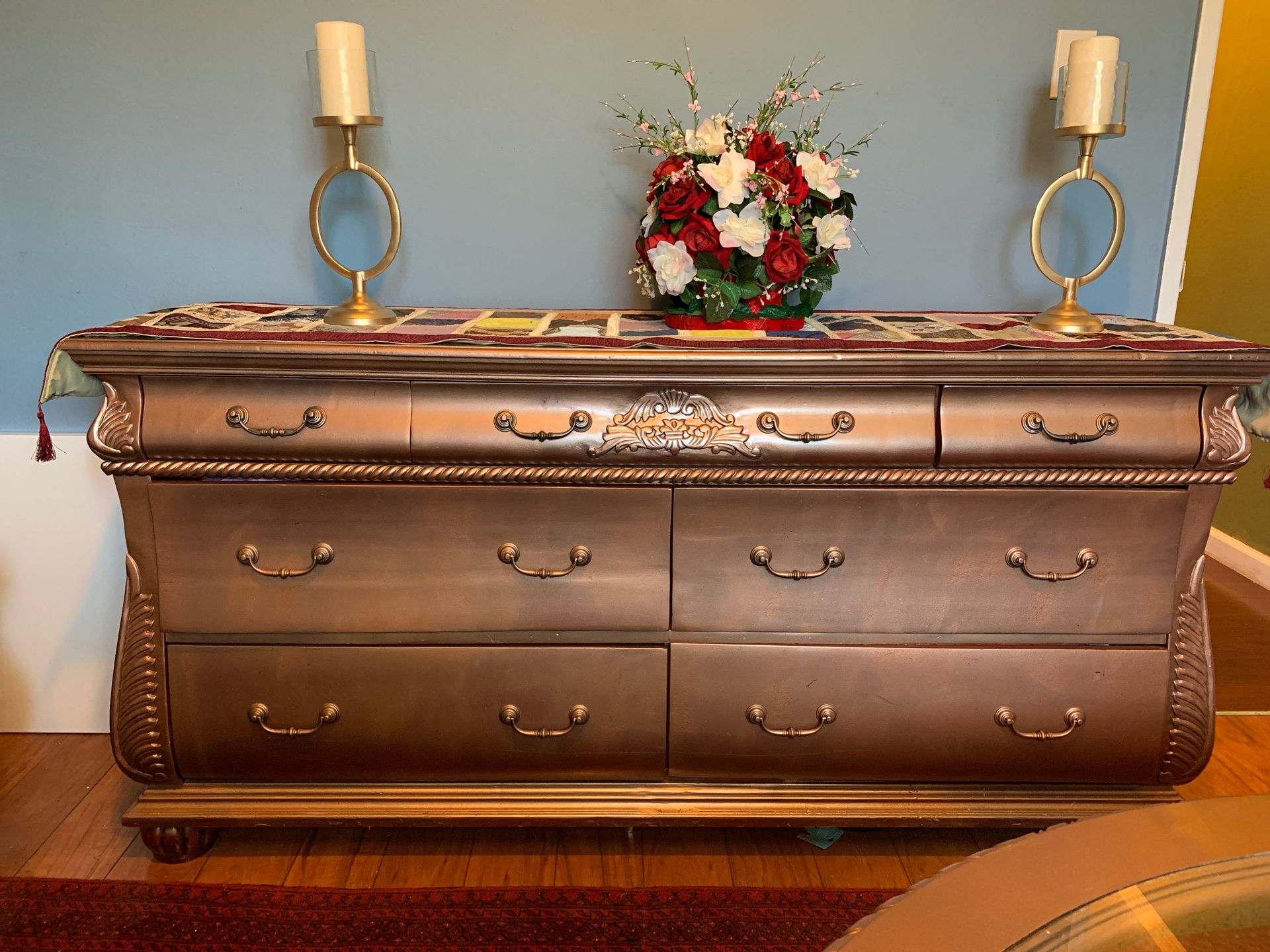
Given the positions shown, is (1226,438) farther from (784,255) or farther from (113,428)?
(113,428)

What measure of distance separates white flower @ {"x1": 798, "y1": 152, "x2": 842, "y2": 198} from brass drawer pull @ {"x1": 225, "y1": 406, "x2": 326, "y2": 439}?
88 cm

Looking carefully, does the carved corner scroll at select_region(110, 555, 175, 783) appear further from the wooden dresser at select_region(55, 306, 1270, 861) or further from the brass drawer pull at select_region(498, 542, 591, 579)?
the brass drawer pull at select_region(498, 542, 591, 579)

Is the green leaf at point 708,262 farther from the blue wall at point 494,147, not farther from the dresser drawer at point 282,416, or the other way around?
the dresser drawer at point 282,416

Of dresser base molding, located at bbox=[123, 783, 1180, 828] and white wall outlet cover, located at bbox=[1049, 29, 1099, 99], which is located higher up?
white wall outlet cover, located at bbox=[1049, 29, 1099, 99]

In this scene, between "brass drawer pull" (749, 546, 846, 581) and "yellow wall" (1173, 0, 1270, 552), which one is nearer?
"brass drawer pull" (749, 546, 846, 581)

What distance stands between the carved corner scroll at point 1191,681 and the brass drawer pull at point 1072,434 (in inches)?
11.6

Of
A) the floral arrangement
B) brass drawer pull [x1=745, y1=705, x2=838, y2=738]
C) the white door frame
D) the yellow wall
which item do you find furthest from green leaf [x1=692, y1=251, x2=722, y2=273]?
the yellow wall

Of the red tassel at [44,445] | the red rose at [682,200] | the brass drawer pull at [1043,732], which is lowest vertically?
the brass drawer pull at [1043,732]

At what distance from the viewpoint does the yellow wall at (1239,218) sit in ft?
9.43

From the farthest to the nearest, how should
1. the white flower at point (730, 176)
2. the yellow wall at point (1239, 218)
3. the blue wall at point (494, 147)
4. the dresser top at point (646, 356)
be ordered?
the yellow wall at point (1239, 218)
the blue wall at point (494, 147)
the white flower at point (730, 176)
the dresser top at point (646, 356)

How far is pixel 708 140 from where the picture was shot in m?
1.51

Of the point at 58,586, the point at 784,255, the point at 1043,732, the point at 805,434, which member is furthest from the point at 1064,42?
the point at 58,586

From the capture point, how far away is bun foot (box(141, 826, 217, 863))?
157 cm

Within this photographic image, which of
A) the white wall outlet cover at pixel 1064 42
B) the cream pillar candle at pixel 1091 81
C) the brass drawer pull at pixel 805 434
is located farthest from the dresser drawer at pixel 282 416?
the white wall outlet cover at pixel 1064 42
